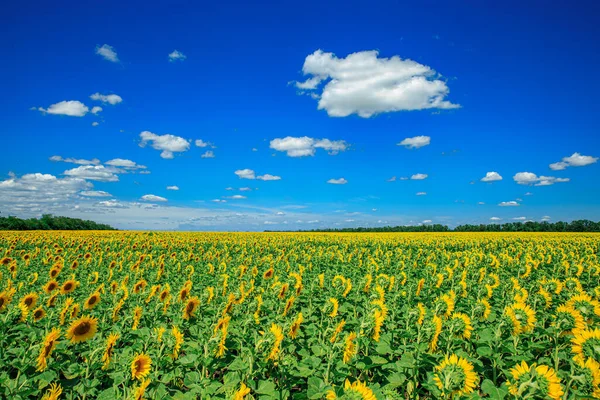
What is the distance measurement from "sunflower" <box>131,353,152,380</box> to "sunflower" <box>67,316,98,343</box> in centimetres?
174

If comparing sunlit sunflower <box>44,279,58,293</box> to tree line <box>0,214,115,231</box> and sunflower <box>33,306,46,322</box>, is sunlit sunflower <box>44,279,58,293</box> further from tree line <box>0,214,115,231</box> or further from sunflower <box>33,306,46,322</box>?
tree line <box>0,214,115,231</box>

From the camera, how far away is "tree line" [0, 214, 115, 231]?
148ft

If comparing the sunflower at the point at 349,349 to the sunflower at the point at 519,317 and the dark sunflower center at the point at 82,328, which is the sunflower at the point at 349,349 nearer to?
the sunflower at the point at 519,317

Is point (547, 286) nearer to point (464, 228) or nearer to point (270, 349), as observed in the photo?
point (270, 349)

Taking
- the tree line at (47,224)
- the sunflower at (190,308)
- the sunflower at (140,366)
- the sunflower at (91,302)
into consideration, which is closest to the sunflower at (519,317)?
the sunflower at (140,366)

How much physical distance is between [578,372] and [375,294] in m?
2.72

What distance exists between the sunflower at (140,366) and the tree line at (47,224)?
2144 inches

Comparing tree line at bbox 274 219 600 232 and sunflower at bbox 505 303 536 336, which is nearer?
sunflower at bbox 505 303 536 336

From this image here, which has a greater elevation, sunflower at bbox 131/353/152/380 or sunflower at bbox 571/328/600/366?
sunflower at bbox 571/328/600/366

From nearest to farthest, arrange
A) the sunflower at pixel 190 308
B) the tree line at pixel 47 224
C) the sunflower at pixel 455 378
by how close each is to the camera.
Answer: the sunflower at pixel 455 378
the sunflower at pixel 190 308
the tree line at pixel 47 224

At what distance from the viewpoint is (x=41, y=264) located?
11.7 m

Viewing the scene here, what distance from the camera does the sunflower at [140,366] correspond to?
3.08m

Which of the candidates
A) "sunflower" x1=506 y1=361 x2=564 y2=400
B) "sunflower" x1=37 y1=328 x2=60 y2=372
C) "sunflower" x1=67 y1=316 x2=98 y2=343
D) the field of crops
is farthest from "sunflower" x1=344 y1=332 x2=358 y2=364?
"sunflower" x1=67 y1=316 x2=98 y2=343

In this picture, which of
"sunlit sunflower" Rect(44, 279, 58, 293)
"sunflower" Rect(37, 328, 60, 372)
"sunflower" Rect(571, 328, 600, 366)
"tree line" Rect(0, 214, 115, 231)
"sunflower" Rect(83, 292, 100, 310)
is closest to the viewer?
"sunflower" Rect(571, 328, 600, 366)
